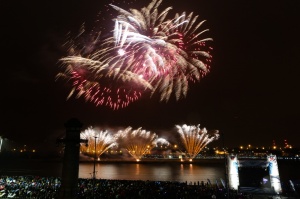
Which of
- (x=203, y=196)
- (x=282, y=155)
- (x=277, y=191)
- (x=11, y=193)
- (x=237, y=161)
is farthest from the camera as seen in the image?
(x=282, y=155)

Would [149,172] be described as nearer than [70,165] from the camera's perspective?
No

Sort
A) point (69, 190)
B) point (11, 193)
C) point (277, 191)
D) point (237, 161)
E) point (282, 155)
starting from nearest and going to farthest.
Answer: point (69, 190), point (11, 193), point (277, 191), point (237, 161), point (282, 155)

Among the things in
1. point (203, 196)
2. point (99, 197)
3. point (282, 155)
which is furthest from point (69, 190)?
point (282, 155)

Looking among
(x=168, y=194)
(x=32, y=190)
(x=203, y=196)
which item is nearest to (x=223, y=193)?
(x=203, y=196)

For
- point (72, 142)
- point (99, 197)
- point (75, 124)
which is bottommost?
point (99, 197)

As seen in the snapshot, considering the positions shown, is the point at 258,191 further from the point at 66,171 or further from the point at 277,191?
the point at 66,171

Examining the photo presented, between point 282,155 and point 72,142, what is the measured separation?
185652mm

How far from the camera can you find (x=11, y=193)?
1030 inches

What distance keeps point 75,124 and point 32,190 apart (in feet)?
32.2

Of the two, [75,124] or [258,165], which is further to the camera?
[258,165]

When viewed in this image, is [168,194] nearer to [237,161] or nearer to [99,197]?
[99,197]

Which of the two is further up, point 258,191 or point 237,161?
point 237,161

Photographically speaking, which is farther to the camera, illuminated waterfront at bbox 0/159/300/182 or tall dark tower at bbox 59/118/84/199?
illuminated waterfront at bbox 0/159/300/182

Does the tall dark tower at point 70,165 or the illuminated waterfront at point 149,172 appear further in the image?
the illuminated waterfront at point 149,172
